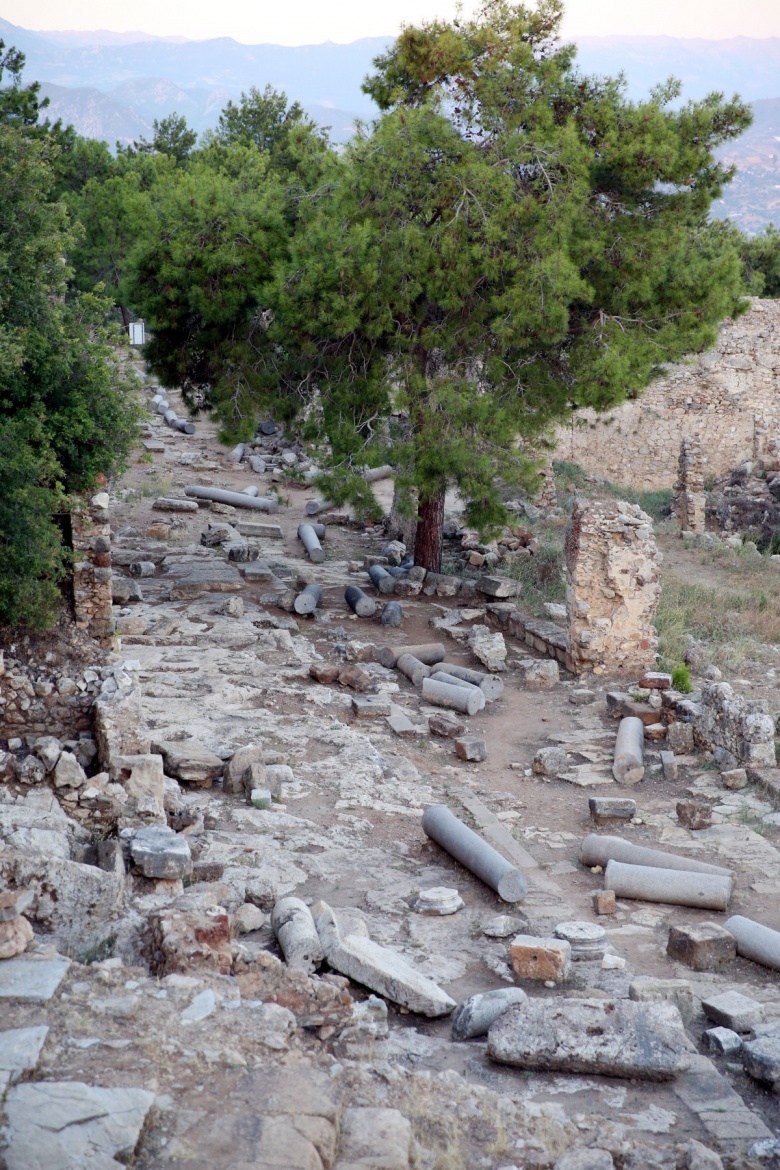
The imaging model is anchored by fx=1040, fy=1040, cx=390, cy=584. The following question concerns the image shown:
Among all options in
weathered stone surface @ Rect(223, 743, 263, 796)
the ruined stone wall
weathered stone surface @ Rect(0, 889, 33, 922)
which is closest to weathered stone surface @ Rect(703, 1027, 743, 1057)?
weathered stone surface @ Rect(0, 889, 33, 922)

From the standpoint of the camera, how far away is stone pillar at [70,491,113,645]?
10.4 m

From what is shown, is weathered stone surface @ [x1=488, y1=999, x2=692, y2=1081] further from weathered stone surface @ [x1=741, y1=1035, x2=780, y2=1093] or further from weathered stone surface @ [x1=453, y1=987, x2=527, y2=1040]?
weathered stone surface @ [x1=741, y1=1035, x2=780, y2=1093]

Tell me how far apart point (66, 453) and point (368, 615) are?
20.2ft

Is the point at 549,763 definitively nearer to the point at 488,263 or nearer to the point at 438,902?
the point at 438,902

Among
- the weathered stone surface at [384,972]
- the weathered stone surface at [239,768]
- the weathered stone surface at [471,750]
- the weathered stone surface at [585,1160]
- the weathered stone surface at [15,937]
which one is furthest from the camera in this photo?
the weathered stone surface at [471,750]

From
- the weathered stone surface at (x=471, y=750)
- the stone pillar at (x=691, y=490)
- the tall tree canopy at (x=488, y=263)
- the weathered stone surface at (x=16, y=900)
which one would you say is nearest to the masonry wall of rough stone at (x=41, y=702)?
the weathered stone surface at (x=16, y=900)

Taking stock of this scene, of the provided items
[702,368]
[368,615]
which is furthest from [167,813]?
[702,368]

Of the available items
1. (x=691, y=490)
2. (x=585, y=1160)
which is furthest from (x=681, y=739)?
(x=691, y=490)

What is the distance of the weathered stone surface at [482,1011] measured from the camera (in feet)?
18.9

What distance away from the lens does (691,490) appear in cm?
2116

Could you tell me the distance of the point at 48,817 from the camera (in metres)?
7.09

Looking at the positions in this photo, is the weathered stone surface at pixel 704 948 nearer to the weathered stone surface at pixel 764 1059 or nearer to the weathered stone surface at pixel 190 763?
the weathered stone surface at pixel 764 1059

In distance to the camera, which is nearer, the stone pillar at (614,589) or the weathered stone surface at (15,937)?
the weathered stone surface at (15,937)

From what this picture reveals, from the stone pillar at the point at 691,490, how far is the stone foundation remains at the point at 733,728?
10930 millimetres
